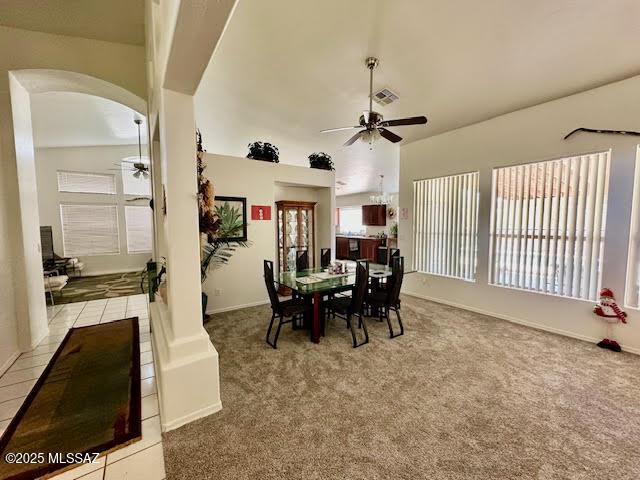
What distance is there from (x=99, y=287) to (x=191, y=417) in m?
5.55

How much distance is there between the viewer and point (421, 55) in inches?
115

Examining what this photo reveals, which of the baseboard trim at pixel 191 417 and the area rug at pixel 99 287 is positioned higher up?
the area rug at pixel 99 287

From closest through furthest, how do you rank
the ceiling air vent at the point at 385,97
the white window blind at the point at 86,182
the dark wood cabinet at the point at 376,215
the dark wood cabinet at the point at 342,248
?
1. the ceiling air vent at the point at 385,97
2. the white window blind at the point at 86,182
3. the dark wood cabinet at the point at 376,215
4. the dark wood cabinet at the point at 342,248

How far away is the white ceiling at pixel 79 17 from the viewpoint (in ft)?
7.93

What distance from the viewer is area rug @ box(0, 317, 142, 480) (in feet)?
5.24

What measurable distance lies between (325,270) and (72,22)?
4.06m

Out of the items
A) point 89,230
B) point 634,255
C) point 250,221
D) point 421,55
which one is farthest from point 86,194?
point 634,255

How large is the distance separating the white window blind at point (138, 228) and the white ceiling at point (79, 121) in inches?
72.5

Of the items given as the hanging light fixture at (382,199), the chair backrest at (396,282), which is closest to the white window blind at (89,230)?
the chair backrest at (396,282)

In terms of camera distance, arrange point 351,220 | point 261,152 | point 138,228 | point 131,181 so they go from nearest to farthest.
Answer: point 261,152 < point 131,181 < point 138,228 < point 351,220

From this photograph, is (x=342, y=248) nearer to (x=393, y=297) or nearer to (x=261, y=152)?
(x=261, y=152)

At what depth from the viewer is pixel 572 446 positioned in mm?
1676

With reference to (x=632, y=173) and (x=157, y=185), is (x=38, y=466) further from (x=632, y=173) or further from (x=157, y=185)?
(x=632, y=173)

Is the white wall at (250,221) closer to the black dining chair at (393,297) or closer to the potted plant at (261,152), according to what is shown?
the potted plant at (261,152)
